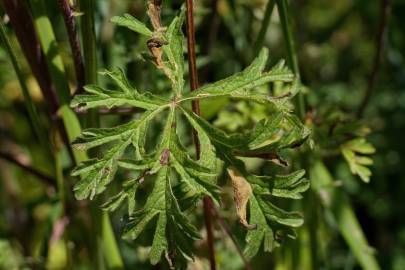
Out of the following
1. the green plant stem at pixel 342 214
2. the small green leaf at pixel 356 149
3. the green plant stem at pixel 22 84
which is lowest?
the green plant stem at pixel 342 214

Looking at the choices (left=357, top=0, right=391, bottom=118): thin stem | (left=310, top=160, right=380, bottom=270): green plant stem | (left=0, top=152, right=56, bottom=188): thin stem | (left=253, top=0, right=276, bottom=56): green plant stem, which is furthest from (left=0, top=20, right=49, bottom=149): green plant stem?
(left=357, top=0, right=391, bottom=118): thin stem

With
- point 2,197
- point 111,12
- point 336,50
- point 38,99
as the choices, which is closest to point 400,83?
point 336,50

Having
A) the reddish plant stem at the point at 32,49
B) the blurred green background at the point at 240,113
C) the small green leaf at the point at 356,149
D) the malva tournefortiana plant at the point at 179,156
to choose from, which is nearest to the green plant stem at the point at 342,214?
the blurred green background at the point at 240,113

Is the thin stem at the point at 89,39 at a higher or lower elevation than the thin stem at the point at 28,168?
higher

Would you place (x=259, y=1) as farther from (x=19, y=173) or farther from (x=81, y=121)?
(x=19, y=173)

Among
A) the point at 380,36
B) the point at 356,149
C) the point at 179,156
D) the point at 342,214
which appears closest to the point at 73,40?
the point at 179,156

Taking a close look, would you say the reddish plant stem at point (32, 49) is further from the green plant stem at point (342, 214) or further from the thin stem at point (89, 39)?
the green plant stem at point (342, 214)
